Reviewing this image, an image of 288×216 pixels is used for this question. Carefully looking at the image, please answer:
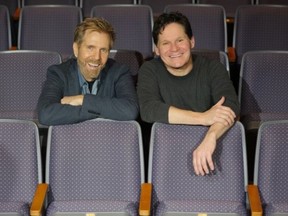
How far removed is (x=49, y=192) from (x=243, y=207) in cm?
51

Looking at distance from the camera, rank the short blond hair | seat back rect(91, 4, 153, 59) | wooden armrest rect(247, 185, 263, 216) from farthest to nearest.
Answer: seat back rect(91, 4, 153, 59) → the short blond hair → wooden armrest rect(247, 185, 263, 216)

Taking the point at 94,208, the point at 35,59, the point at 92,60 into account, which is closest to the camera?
the point at 94,208

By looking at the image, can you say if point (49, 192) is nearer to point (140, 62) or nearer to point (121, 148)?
point (121, 148)

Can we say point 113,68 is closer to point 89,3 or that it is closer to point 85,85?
point 85,85

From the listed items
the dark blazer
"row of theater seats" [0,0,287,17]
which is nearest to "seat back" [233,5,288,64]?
"row of theater seats" [0,0,287,17]

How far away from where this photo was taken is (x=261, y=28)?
2.55 m

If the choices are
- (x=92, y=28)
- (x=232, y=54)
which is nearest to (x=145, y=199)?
(x=92, y=28)

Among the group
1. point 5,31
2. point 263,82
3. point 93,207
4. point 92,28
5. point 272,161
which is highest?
point 92,28

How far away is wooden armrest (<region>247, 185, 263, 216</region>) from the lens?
1.55m

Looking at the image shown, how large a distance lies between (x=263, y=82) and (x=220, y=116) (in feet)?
1.75

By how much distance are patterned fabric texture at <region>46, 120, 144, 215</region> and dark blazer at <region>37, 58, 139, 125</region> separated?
3 centimetres

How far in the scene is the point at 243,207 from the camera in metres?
1.64

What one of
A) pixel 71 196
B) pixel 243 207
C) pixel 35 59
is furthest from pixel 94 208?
pixel 35 59

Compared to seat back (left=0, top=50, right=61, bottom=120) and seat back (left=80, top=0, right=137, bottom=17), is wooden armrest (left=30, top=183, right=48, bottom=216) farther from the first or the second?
seat back (left=80, top=0, right=137, bottom=17)
